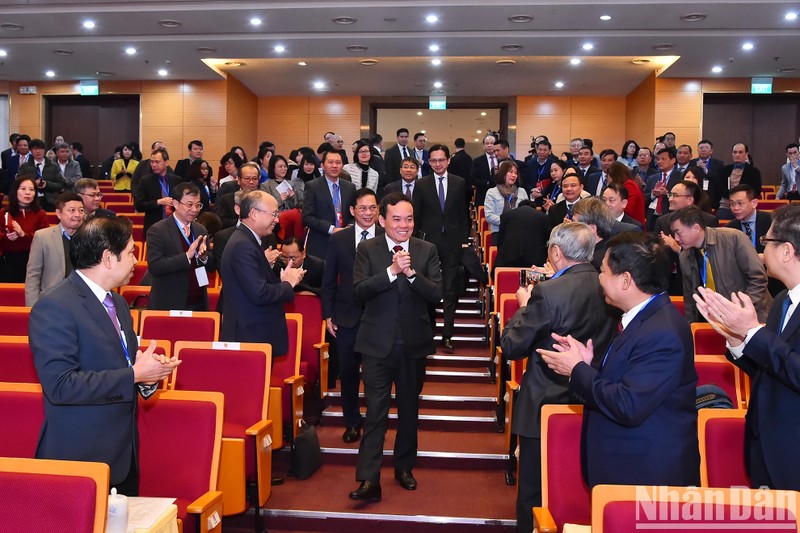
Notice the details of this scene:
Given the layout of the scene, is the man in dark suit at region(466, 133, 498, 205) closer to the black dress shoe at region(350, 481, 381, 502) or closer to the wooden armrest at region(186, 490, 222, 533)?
the black dress shoe at region(350, 481, 381, 502)

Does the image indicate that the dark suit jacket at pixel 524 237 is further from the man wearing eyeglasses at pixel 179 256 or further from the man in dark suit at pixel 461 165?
the man in dark suit at pixel 461 165

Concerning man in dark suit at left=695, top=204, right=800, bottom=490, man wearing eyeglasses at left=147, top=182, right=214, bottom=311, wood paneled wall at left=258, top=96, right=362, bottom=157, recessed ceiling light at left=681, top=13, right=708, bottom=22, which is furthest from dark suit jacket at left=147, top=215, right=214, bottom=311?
wood paneled wall at left=258, top=96, right=362, bottom=157

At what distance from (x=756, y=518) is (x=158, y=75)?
45.3ft

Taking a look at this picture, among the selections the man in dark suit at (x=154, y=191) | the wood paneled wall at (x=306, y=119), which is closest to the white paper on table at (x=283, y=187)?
the man in dark suit at (x=154, y=191)

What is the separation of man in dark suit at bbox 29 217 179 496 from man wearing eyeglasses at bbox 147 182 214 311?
1921 mm

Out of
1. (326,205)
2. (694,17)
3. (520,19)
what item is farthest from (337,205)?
(694,17)

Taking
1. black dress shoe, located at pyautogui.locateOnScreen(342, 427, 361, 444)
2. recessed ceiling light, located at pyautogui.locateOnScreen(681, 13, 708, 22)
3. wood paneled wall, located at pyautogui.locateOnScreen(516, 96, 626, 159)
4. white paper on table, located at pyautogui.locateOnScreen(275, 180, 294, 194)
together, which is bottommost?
black dress shoe, located at pyautogui.locateOnScreen(342, 427, 361, 444)

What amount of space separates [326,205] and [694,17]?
611 cm

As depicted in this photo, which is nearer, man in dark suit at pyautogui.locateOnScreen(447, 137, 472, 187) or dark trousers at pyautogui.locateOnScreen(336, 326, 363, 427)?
dark trousers at pyautogui.locateOnScreen(336, 326, 363, 427)

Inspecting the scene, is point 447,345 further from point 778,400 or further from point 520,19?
point 520,19

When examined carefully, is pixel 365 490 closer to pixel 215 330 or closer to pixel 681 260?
pixel 215 330

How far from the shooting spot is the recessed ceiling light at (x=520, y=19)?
935 cm

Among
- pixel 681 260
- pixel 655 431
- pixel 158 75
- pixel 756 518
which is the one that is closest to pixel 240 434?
pixel 655 431

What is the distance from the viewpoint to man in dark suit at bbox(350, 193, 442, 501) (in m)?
3.47
